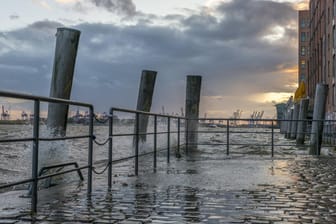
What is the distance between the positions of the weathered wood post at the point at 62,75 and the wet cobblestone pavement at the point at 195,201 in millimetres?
1340

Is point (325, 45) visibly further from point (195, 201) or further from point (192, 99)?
point (195, 201)

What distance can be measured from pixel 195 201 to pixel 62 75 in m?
3.75

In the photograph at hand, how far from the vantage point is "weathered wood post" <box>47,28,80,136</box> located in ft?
28.1

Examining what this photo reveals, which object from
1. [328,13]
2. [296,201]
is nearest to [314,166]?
[296,201]

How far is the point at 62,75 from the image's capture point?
860 cm

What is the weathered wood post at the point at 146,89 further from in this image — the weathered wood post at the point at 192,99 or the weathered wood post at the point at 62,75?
the weathered wood post at the point at 62,75

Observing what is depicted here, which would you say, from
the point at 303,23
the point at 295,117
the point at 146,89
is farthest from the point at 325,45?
the point at 303,23

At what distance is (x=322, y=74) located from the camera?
46969mm

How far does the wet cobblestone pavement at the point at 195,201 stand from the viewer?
496 centimetres

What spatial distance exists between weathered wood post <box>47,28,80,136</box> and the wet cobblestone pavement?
134cm

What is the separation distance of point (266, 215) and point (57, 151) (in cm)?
562

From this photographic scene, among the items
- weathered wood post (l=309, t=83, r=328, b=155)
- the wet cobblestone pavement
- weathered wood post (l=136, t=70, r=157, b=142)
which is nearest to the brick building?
weathered wood post (l=309, t=83, r=328, b=155)

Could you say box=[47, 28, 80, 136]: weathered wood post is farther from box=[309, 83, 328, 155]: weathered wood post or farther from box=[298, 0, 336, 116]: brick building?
box=[298, 0, 336, 116]: brick building

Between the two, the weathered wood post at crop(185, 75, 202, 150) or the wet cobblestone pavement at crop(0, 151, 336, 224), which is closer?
the wet cobblestone pavement at crop(0, 151, 336, 224)
